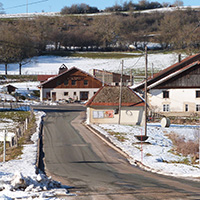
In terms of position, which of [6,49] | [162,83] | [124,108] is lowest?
[124,108]

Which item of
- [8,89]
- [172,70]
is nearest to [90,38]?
[8,89]

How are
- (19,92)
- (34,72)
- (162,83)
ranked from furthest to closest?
(34,72), (19,92), (162,83)

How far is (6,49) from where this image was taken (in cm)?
10856

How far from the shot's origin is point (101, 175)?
56.6ft

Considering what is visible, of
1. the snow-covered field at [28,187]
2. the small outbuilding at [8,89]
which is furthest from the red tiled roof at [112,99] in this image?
the small outbuilding at [8,89]

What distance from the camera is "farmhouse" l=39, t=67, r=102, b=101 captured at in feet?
253

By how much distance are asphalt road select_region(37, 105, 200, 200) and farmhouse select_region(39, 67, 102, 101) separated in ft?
158

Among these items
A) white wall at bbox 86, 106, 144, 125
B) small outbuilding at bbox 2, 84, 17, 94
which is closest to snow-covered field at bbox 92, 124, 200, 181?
white wall at bbox 86, 106, 144, 125

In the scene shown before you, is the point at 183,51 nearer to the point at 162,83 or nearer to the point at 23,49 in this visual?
the point at 23,49

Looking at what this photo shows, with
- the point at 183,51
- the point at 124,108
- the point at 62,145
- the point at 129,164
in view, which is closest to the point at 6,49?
the point at 183,51

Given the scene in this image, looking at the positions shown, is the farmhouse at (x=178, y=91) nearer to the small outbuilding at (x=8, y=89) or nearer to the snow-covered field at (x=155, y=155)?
the snow-covered field at (x=155, y=155)

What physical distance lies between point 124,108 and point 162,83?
16359 mm

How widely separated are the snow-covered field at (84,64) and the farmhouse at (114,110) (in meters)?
65.6

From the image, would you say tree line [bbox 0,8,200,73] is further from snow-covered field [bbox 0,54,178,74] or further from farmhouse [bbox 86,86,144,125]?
farmhouse [bbox 86,86,144,125]
